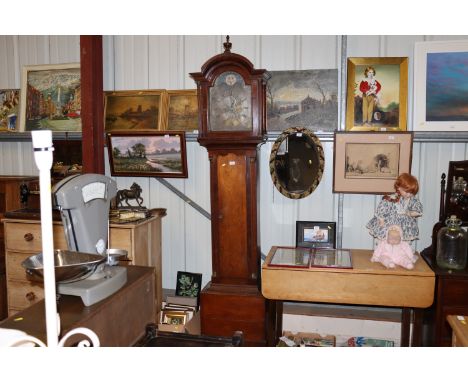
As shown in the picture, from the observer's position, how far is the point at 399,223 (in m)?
3.37

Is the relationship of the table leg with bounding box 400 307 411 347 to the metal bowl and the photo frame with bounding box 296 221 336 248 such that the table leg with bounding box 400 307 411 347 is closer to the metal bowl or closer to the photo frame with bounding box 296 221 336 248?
the photo frame with bounding box 296 221 336 248

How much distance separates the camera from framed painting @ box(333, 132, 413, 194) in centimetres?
366

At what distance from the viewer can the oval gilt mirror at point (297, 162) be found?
3.75 metres

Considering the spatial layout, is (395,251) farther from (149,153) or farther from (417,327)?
(149,153)

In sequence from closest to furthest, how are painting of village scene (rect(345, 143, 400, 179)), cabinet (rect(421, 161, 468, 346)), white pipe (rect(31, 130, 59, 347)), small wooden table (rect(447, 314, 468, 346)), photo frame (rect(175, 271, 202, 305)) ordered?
white pipe (rect(31, 130, 59, 347)), small wooden table (rect(447, 314, 468, 346)), cabinet (rect(421, 161, 468, 346)), painting of village scene (rect(345, 143, 400, 179)), photo frame (rect(175, 271, 202, 305))

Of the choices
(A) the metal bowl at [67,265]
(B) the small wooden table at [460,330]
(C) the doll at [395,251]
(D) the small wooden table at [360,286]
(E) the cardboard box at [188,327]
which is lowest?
(E) the cardboard box at [188,327]

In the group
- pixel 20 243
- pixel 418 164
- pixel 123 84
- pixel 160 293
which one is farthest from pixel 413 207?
pixel 20 243

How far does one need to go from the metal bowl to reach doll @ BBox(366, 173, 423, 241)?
230 centimetres

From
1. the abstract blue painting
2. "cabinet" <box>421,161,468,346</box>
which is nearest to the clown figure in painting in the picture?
"cabinet" <box>421,161,468,346</box>

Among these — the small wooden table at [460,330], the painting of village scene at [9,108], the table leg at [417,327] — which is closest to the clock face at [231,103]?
the table leg at [417,327]

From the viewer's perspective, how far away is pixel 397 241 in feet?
10.9

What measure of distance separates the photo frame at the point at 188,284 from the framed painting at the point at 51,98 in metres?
1.64

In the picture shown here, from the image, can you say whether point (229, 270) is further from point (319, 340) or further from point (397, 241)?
point (397, 241)

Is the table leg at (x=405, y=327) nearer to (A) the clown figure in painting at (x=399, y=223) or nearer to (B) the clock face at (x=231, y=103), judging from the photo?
(A) the clown figure in painting at (x=399, y=223)
